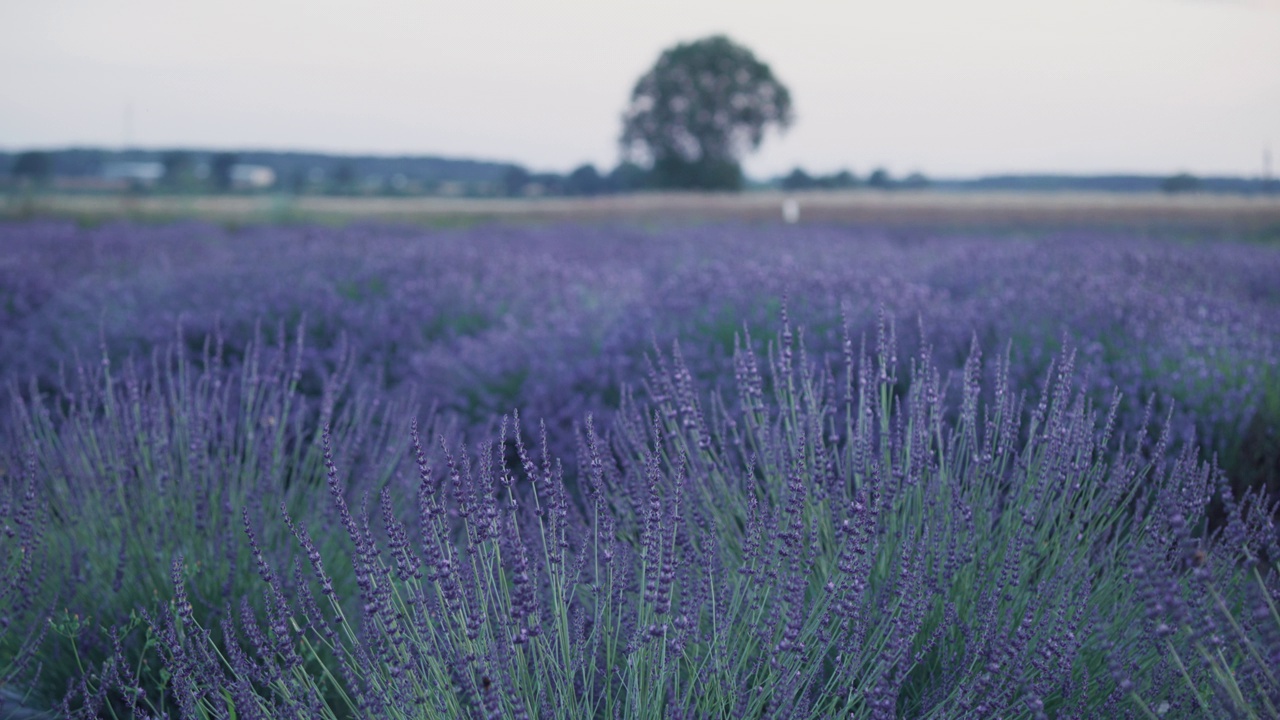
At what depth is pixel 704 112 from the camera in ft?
126

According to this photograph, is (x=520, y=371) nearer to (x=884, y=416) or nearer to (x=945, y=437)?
(x=945, y=437)

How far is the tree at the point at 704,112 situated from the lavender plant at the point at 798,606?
37.1 m

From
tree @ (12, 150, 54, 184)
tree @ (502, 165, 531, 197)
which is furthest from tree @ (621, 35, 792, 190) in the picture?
tree @ (12, 150, 54, 184)

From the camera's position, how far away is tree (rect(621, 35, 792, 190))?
38.8 metres

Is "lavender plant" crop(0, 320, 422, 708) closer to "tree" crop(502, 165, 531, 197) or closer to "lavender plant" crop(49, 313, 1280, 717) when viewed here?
"lavender plant" crop(49, 313, 1280, 717)

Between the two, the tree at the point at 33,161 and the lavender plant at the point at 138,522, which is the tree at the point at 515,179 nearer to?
the tree at the point at 33,161

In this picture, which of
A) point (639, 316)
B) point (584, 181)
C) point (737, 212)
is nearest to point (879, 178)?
point (584, 181)

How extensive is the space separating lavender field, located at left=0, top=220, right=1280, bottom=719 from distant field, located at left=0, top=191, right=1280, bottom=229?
13100 millimetres

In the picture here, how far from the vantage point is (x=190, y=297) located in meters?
6.18

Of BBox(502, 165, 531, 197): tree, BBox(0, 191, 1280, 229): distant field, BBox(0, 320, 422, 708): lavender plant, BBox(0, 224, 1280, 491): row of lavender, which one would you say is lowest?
BBox(0, 320, 422, 708): lavender plant

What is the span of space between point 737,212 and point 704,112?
679 inches

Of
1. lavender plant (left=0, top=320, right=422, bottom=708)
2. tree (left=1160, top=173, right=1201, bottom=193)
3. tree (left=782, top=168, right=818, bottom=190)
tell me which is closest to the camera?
lavender plant (left=0, top=320, right=422, bottom=708)

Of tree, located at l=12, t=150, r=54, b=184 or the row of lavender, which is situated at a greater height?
tree, located at l=12, t=150, r=54, b=184

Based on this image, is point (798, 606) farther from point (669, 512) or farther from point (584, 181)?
point (584, 181)
